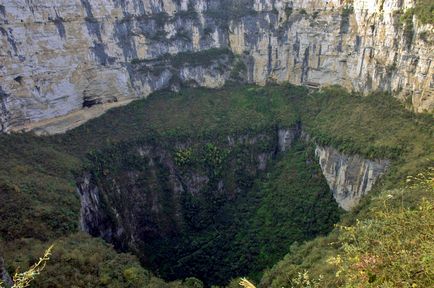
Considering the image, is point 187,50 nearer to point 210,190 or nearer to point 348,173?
point 210,190

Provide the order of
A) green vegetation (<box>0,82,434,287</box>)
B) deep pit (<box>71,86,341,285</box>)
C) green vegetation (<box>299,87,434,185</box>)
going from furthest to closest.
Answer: deep pit (<box>71,86,341,285</box>) → green vegetation (<box>299,87,434,185</box>) → green vegetation (<box>0,82,434,287</box>)

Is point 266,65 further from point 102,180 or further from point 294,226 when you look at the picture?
point 102,180

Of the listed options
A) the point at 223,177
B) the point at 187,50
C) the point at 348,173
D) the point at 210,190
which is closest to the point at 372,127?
the point at 348,173

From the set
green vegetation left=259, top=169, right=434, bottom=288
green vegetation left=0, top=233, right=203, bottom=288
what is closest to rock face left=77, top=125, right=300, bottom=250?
green vegetation left=0, top=233, right=203, bottom=288

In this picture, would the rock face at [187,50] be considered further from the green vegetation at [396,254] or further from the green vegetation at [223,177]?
the green vegetation at [396,254]

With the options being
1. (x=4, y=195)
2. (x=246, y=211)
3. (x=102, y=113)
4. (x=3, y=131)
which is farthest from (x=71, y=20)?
(x=246, y=211)

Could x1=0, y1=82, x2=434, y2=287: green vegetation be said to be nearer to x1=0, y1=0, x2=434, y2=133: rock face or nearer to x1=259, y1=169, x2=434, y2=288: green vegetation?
x1=0, y1=0, x2=434, y2=133: rock face
